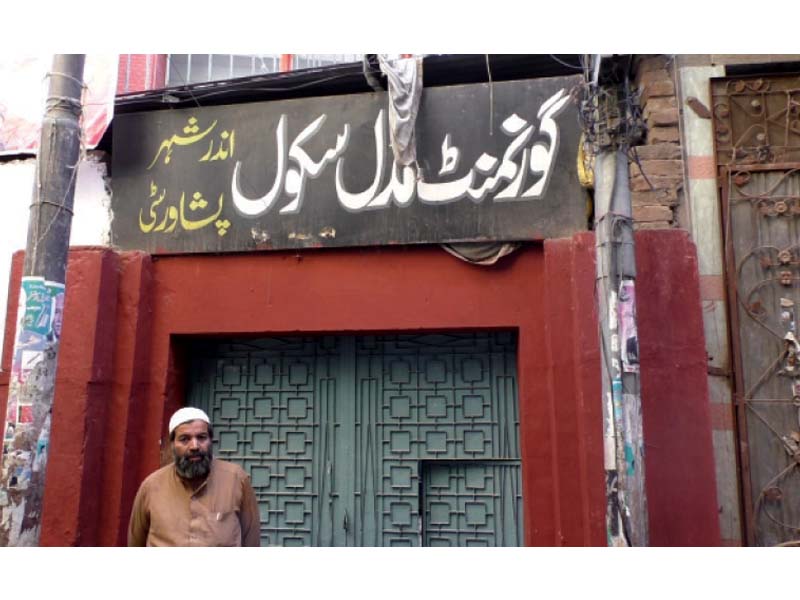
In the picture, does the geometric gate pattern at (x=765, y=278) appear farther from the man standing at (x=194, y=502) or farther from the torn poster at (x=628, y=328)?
the man standing at (x=194, y=502)

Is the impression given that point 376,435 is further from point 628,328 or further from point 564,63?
point 564,63

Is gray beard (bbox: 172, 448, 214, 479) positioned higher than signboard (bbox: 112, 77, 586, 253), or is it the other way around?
signboard (bbox: 112, 77, 586, 253)

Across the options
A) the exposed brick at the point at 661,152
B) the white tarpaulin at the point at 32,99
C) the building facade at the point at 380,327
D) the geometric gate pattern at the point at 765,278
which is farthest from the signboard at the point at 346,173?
the geometric gate pattern at the point at 765,278

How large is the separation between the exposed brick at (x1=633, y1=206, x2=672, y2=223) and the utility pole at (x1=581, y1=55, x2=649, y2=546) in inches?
54.0

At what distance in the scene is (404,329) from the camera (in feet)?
17.9

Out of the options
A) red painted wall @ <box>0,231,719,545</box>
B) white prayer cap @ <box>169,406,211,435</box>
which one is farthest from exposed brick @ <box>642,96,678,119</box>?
white prayer cap @ <box>169,406,211,435</box>

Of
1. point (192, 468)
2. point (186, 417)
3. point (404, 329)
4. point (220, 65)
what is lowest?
point (192, 468)

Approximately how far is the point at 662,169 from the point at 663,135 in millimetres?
294

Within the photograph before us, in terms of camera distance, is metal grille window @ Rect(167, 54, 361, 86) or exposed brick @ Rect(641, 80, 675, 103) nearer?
exposed brick @ Rect(641, 80, 675, 103)

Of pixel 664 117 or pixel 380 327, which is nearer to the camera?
pixel 664 117

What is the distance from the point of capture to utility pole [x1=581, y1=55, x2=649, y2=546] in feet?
12.0

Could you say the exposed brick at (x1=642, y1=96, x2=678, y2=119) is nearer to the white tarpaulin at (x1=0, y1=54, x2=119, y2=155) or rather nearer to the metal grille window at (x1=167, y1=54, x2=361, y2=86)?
the metal grille window at (x1=167, y1=54, x2=361, y2=86)

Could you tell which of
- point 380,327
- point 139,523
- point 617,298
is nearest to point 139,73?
point 380,327

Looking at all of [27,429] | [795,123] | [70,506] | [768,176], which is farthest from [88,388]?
[795,123]
